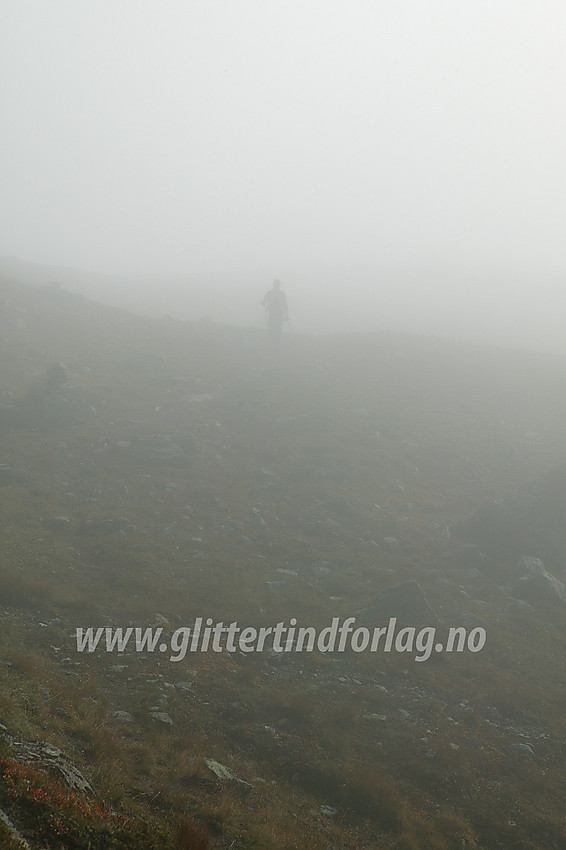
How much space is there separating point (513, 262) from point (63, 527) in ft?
332

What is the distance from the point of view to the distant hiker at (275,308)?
39.2 m

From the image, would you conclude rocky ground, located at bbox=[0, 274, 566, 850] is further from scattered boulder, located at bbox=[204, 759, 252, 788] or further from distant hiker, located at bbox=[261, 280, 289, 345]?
distant hiker, located at bbox=[261, 280, 289, 345]

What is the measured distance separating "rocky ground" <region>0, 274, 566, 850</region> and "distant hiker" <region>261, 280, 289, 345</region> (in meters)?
6.91

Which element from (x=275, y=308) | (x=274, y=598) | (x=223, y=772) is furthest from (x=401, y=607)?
(x=275, y=308)

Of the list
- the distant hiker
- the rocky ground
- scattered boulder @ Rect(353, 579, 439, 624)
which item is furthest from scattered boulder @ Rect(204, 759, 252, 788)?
the distant hiker

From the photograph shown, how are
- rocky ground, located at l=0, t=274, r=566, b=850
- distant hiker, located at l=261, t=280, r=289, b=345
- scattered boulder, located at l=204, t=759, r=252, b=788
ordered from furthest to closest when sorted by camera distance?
distant hiker, located at l=261, t=280, r=289, b=345 → scattered boulder, located at l=204, t=759, r=252, b=788 → rocky ground, located at l=0, t=274, r=566, b=850

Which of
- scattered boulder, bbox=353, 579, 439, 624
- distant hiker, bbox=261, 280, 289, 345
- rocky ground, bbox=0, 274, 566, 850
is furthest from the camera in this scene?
distant hiker, bbox=261, 280, 289, 345

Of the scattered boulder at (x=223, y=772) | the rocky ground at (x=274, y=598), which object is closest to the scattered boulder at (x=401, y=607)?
the rocky ground at (x=274, y=598)

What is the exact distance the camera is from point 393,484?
23.6 m

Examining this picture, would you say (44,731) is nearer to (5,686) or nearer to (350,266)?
(5,686)

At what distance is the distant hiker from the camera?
39.2 meters

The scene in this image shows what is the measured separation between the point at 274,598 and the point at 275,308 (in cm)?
2779

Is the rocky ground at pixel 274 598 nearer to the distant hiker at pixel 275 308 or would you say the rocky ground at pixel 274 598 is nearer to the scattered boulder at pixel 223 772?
the scattered boulder at pixel 223 772

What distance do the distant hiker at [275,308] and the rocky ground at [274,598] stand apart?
6.91 metres
